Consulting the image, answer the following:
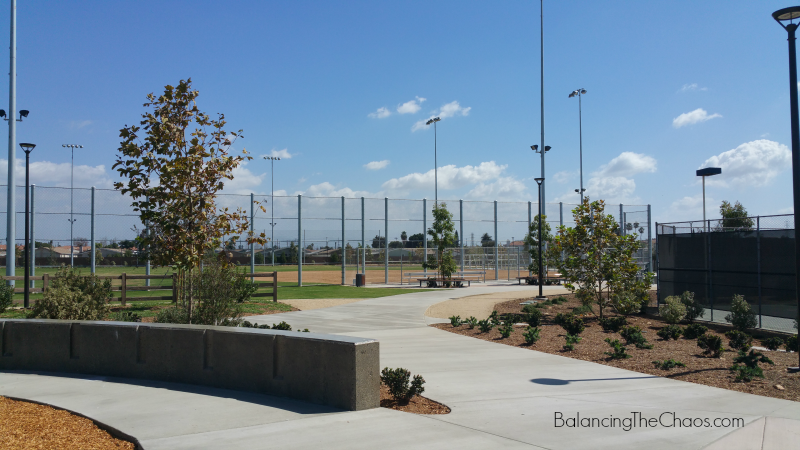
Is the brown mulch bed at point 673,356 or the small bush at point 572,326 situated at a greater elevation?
the small bush at point 572,326

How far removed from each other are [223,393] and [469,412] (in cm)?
318

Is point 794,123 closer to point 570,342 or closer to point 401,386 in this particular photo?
point 570,342

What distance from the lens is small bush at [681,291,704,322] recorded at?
15.9m

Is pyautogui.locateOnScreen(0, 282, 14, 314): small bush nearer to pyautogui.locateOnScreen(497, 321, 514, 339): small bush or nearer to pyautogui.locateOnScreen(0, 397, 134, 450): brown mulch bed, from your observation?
pyautogui.locateOnScreen(0, 397, 134, 450): brown mulch bed

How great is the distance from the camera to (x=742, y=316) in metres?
14.1

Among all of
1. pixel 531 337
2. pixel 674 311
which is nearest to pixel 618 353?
pixel 531 337

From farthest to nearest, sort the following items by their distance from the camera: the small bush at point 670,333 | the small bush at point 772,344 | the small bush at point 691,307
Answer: the small bush at point 691,307, the small bush at point 670,333, the small bush at point 772,344

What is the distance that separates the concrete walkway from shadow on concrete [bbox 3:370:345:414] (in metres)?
0.02

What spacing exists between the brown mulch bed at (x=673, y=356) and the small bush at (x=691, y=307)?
1.17 feet

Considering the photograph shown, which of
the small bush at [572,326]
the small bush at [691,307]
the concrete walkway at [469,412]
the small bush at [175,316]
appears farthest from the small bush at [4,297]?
the small bush at [691,307]

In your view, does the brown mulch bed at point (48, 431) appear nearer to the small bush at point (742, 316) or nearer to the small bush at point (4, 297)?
the small bush at point (4, 297)

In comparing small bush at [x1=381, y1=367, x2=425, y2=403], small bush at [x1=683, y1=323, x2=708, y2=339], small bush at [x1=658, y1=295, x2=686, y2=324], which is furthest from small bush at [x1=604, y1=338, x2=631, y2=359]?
small bush at [x1=658, y1=295, x2=686, y2=324]

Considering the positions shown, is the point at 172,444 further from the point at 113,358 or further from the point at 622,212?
the point at 622,212

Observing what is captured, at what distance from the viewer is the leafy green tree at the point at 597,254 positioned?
1514 cm
